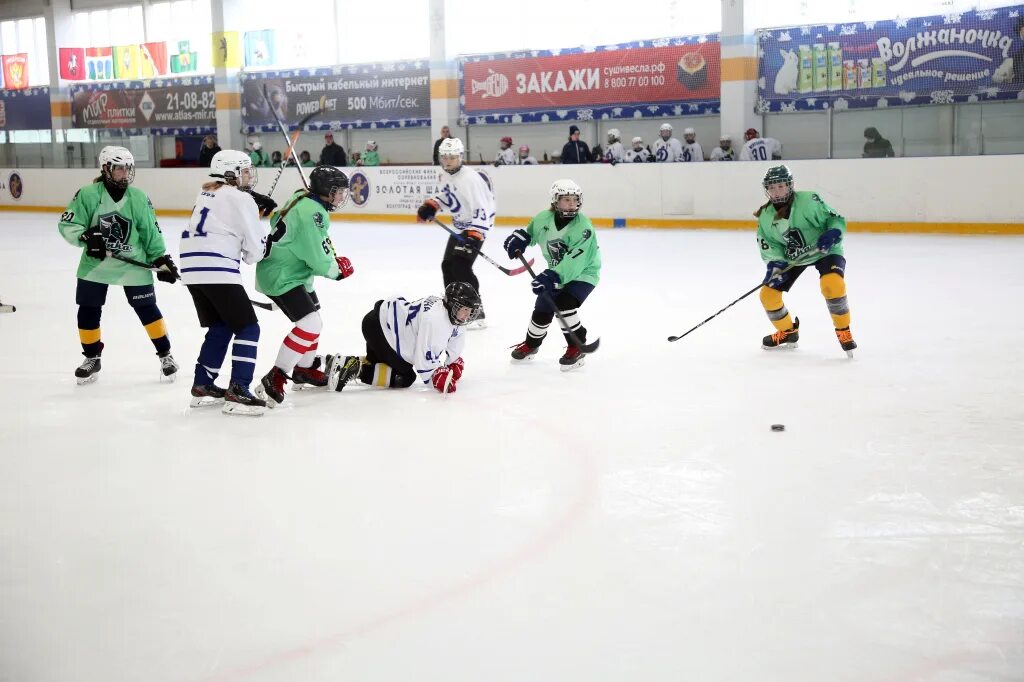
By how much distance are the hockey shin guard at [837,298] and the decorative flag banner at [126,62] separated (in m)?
19.6

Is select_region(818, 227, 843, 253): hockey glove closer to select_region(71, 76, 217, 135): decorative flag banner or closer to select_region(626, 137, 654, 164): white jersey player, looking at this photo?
select_region(626, 137, 654, 164): white jersey player

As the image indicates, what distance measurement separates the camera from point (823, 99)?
14375mm

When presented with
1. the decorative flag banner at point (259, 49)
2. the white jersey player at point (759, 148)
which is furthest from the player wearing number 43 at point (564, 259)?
the decorative flag banner at point (259, 49)

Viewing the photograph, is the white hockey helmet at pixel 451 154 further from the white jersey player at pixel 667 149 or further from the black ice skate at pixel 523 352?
the white jersey player at pixel 667 149

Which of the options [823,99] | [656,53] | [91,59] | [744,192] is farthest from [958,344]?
[91,59]

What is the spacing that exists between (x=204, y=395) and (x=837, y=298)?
3.03 m

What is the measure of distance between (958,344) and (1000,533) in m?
2.90

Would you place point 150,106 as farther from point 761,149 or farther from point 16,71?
point 761,149

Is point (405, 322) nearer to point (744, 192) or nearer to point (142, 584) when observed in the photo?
point (142, 584)

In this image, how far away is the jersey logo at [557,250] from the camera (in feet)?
16.8

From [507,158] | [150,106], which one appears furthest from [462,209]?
[150,106]

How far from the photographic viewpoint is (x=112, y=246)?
4.75 meters

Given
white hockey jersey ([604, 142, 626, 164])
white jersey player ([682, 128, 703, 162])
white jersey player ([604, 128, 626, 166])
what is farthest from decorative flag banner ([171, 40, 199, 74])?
white jersey player ([682, 128, 703, 162])

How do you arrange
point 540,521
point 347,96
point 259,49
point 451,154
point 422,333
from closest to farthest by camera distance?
1. point 540,521
2. point 422,333
3. point 451,154
4. point 347,96
5. point 259,49
